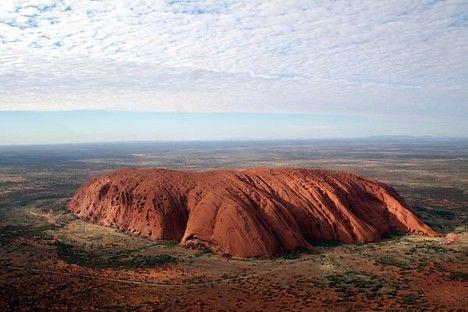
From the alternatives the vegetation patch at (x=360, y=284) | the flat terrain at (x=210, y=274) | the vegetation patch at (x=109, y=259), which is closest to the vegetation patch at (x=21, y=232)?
the flat terrain at (x=210, y=274)

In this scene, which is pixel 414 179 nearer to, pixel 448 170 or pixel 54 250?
pixel 448 170

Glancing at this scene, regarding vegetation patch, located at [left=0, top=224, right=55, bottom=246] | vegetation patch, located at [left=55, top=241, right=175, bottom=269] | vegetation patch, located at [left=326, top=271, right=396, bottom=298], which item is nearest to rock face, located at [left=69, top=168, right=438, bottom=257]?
vegetation patch, located at [left=55, top=241, right=175, bottom=269]

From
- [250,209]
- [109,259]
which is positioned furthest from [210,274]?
[250,209]

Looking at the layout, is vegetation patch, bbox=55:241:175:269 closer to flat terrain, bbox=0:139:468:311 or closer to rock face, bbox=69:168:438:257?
flat terrain, bbox=0:139:468:311

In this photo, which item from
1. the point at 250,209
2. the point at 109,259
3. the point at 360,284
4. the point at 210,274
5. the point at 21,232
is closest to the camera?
the point at 360,284

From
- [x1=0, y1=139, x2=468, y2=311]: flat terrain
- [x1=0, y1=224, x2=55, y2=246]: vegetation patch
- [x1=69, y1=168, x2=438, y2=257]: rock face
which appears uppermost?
[x1=69, y1=168, x2=438, y2=257]: rock face

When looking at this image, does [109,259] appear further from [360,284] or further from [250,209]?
[360,284]

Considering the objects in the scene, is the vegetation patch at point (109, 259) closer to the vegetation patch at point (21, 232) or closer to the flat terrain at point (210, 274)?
the flat terrain at point (210, 274)

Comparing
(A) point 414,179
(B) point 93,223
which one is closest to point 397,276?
(B) point 93,223
